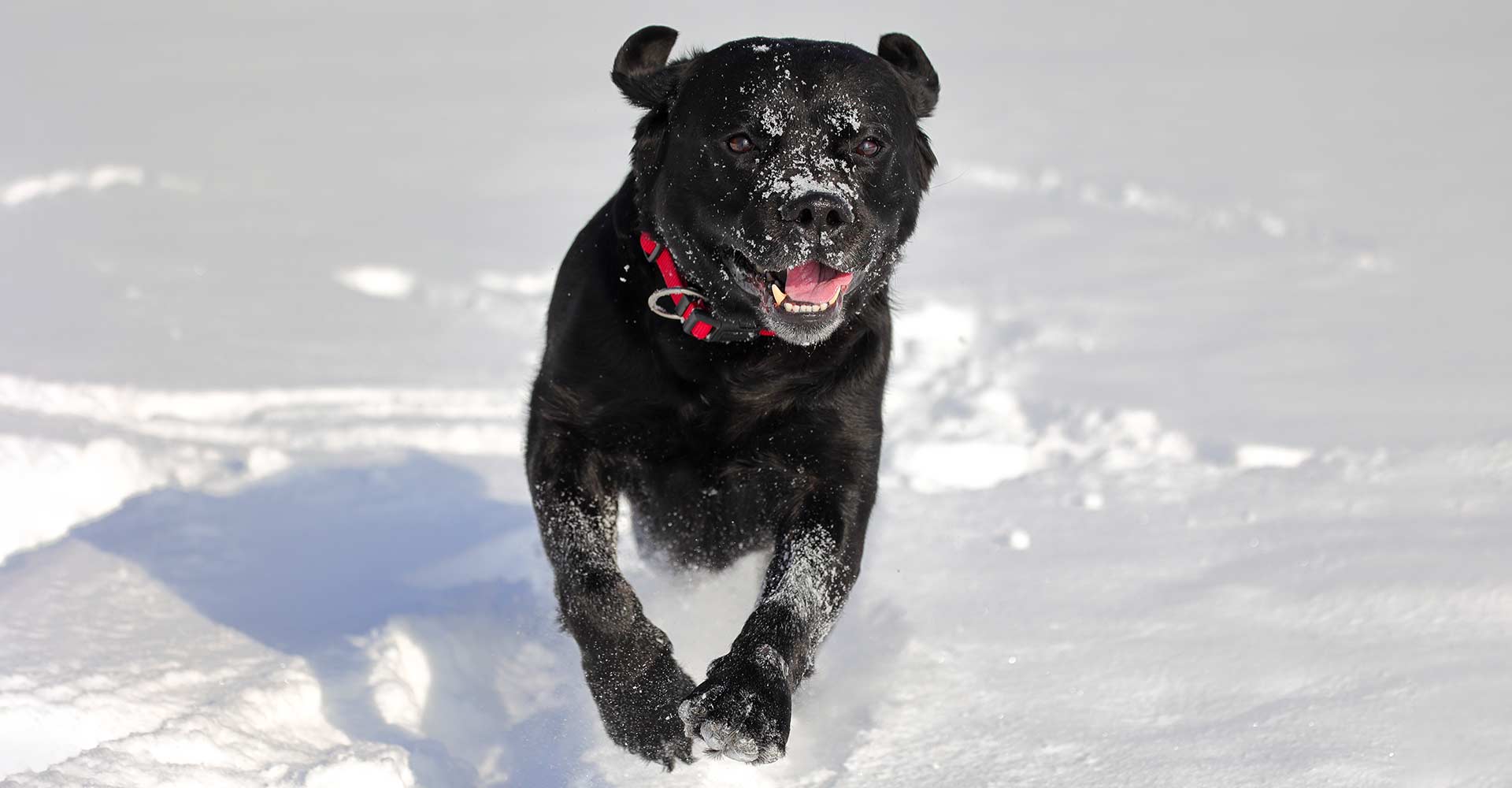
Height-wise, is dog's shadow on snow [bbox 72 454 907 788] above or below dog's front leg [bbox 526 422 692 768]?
below

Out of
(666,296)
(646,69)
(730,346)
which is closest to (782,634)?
(730,346)

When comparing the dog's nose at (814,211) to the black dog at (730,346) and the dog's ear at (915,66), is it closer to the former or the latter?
the black dog at (730,346)

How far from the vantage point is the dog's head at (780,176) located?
10.0 ft

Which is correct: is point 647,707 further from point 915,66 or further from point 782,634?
point 915,66

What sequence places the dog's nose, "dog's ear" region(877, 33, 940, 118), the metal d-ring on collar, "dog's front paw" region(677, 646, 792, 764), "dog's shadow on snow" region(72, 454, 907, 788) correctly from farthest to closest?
1. "dog's ear" region(877, 33, 940, 118)
2. "dog's shadow on snow" region(72, 454, 907, 788)
3. the metal d-ring on collar
4. the dog's nose
5. "dog's front paw" region(677, 646, 792, 764)

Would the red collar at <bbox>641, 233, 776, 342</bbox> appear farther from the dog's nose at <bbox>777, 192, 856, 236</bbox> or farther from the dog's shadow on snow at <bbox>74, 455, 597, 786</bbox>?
the dog's shadow on snow at <bbox>74, 455, 597, 786</bbox>

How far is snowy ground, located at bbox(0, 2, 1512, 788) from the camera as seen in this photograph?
3318mm

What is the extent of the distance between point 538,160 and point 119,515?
22.3ft

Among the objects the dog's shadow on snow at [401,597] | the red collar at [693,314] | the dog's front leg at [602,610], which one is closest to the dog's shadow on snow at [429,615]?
the dog's shadow on snow at [401,597]

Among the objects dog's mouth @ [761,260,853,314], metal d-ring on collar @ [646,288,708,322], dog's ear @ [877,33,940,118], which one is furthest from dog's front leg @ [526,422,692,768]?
dog's ear @ [877,33,940,118]

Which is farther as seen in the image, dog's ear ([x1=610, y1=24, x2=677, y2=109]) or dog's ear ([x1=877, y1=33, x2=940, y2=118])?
dog's ear ([x1=877, y1=33, x2=940, y2=118])

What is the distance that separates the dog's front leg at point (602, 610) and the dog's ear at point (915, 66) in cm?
129

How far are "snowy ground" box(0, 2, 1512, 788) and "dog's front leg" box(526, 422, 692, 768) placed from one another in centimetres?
16

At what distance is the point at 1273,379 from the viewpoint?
6215 millimetres
